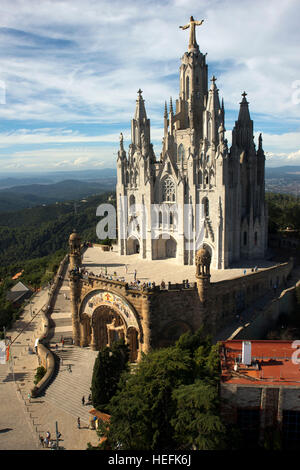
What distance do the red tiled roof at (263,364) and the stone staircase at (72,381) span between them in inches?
474

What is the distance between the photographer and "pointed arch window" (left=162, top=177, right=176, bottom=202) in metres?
45.5


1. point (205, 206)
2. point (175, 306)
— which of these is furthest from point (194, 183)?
point (175, 306)

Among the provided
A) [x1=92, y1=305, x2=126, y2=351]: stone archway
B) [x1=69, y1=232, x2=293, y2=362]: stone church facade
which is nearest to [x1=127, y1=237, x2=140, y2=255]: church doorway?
[x1=69, y1=232, x2=293, y2=362]: stone church facade

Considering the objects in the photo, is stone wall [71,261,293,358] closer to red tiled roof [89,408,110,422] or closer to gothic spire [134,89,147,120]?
red tiled roof [89,408,110,422]

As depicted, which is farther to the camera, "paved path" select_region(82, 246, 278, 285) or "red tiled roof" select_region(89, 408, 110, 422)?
"paved path" select_region(82, 246, 278, 285)

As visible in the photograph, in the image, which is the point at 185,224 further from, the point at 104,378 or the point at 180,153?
the point at 104,378

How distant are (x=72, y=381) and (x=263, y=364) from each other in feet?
55.4

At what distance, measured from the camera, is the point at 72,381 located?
32219 millimetres

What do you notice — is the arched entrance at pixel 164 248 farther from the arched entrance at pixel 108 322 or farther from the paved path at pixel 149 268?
the arched entrance at pixel 108 322

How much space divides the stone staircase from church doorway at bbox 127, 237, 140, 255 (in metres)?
16.9

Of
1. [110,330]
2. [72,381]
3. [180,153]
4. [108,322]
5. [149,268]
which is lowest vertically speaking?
[72,381]
